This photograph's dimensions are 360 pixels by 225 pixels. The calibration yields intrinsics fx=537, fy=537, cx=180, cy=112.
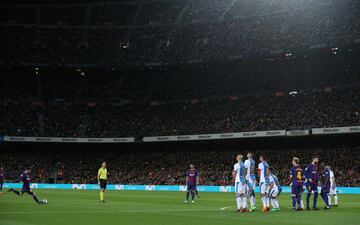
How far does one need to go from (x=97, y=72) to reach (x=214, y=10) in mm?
18719

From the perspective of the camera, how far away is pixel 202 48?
227ft

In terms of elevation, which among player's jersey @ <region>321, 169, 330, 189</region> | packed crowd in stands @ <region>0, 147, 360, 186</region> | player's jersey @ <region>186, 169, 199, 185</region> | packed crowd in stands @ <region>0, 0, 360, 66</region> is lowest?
player's jersey @ <region>321, 169, 330, 189</region>

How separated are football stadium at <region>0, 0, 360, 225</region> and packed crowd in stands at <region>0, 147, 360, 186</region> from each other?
16cm

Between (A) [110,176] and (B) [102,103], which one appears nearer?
(A) [110,176]

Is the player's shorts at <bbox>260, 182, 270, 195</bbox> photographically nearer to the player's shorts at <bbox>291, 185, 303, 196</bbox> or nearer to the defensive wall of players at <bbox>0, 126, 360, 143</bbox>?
the player's shorts at <bbox>291, 185, 303, 196</bbox>

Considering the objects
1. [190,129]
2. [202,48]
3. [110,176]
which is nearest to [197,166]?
[190,129]

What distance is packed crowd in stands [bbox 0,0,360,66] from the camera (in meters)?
64.0

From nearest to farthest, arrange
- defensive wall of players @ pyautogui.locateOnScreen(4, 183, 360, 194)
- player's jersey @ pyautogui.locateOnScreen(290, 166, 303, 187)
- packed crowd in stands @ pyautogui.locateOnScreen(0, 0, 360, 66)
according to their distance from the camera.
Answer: player's jersey @ pyautogui.locateOnScreen(290, 166, 303, 187) < defensive wall of players @ pyautogui.locateOnScreen(4, 183, 360, 194) < packed crowd in stands @ pyautogui.locateOnScreen(0, 0, 360, 66)

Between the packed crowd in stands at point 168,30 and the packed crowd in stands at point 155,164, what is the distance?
12021mm

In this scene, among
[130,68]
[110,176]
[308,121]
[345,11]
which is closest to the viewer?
[308,121]

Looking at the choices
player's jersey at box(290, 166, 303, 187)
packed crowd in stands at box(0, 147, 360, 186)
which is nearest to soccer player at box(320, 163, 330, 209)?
player's jersey at box(290, 166, 303, 187)

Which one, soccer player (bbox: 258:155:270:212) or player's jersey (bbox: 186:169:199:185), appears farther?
player's jersey (bbox: 186:169:199:185)

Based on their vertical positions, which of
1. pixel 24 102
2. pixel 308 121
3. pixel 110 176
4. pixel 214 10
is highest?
pixel 214 10

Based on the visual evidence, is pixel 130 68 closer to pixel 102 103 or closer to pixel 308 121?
pixel 102 103
